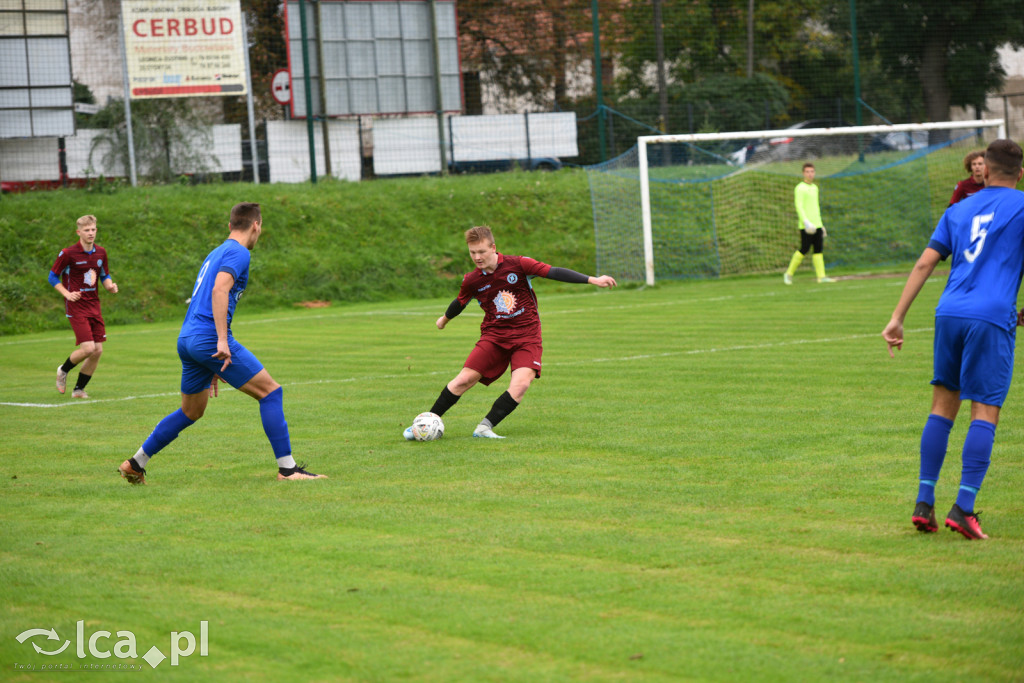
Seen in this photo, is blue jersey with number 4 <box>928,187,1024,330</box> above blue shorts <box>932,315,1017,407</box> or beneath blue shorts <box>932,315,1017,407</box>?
above

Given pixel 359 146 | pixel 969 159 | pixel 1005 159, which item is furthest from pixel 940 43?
pixel 1005 159

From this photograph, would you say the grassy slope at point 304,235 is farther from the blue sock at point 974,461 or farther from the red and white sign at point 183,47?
the blue sock at point 974,461

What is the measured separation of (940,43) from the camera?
37.6m

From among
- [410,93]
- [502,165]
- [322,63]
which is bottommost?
[502,165]

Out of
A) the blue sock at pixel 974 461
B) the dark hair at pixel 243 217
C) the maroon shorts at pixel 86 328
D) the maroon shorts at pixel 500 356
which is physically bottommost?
the blue sock at pixel 974 461

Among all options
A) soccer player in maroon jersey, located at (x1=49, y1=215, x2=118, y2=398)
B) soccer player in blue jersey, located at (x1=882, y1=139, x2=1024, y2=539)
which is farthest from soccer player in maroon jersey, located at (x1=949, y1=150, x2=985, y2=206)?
soccer player in maroon jersey, located at (x1=49, y1=215, x2=118, y2=398)

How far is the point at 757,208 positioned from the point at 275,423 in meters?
22.2

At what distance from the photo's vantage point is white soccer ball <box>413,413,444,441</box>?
338 inches

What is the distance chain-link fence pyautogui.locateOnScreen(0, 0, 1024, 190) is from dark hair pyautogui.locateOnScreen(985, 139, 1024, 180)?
2335 cm

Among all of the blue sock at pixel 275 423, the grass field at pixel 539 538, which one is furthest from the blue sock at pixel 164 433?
the blue sock at pixel 275 423

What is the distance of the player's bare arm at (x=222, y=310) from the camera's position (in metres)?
7.02

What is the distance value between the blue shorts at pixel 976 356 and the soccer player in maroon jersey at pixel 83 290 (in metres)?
9.63

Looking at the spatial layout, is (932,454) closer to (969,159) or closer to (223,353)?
(223,353)

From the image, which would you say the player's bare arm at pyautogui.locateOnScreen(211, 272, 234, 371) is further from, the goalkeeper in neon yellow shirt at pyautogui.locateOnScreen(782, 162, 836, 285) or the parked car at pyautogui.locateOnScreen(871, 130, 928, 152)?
the parked car at pyautogui.locateOnScreen(871, 130, 928, 152)
